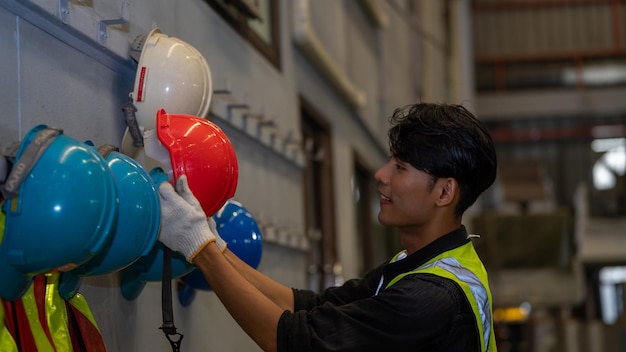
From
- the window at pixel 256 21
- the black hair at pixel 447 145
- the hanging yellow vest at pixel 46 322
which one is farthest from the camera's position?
the window at pixel 256 21

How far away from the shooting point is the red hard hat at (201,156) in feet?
8.19

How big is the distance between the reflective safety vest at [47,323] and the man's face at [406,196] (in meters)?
0.92

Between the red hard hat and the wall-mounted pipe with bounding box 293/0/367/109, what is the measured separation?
10.6ft

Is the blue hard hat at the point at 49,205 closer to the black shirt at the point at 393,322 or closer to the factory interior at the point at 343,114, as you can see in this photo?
the factory interior at the point at 343,114

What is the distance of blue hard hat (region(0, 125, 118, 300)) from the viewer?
191cm

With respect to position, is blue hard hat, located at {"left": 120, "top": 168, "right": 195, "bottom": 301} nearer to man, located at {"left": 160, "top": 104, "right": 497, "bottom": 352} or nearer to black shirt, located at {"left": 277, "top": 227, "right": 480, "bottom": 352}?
man, located at {"left": 160, "top": 104, "right": 497, "bottom": 352}

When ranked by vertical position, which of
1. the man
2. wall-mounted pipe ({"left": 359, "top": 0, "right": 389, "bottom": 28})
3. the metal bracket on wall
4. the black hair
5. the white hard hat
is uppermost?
wall-mounted pipe ({"left": 359, "top": 0, "right": 389, "bottom": 28})

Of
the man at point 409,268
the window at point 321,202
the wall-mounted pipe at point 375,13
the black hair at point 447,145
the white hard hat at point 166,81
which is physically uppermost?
the wall-mounted pipe at point 375,13

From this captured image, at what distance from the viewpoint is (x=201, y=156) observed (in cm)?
252

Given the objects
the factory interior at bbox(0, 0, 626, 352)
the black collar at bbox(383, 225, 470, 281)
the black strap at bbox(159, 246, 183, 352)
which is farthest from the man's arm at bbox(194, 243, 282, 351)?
the black collar at bbox(383, 225, 470, 281)

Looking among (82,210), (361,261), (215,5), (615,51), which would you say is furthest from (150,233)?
(615,51)

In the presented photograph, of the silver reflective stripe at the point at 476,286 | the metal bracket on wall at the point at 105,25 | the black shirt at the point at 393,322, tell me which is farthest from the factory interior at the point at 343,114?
the silver reflective stripe at the point at 476,286

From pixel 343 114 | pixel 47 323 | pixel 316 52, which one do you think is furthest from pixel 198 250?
pixel 343 114

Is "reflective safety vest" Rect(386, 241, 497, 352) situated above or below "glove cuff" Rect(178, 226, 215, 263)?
below
